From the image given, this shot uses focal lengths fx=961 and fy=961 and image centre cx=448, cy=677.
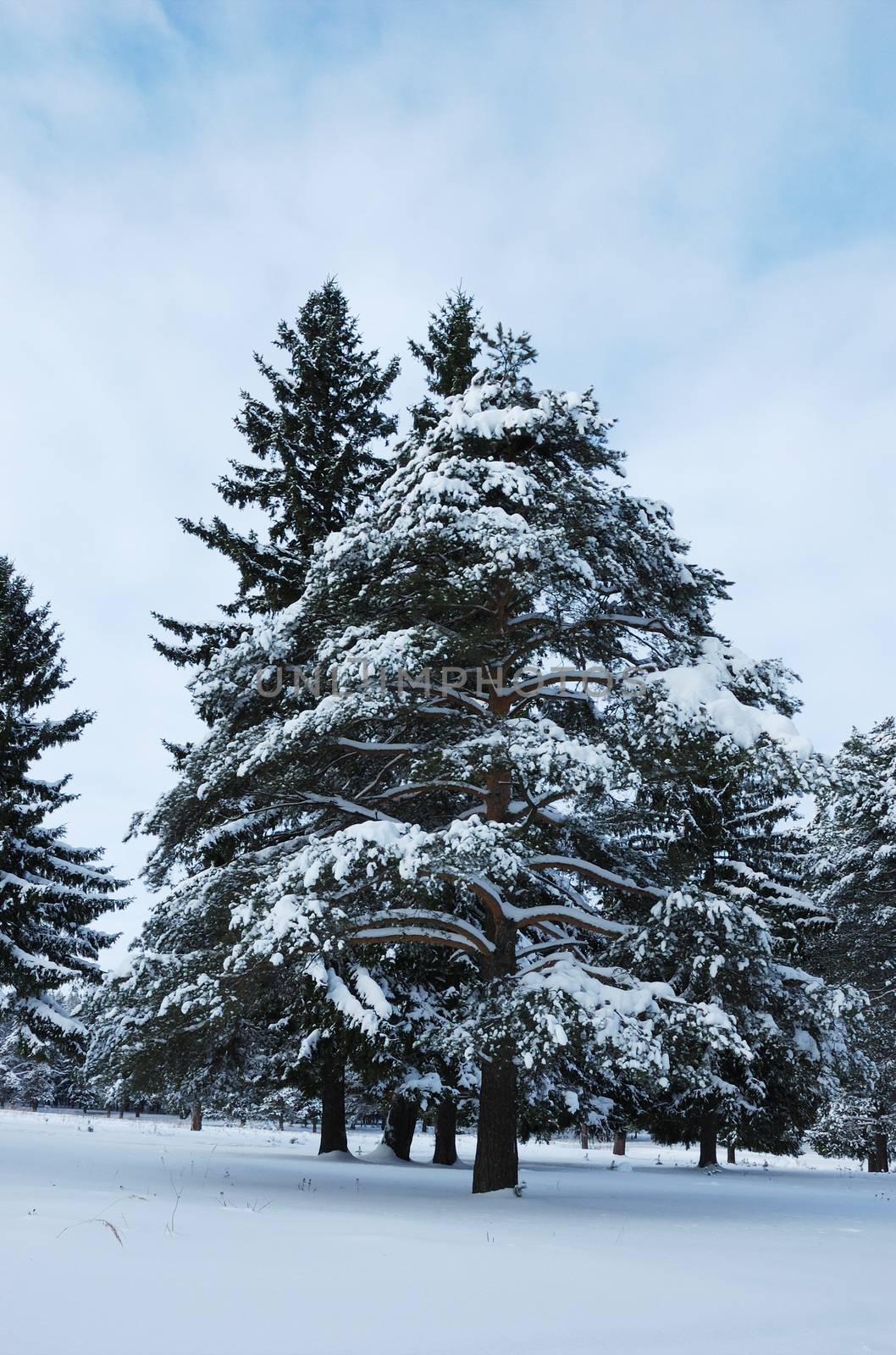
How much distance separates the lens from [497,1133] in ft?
38.1

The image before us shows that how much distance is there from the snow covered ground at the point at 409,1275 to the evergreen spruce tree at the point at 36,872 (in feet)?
36.4

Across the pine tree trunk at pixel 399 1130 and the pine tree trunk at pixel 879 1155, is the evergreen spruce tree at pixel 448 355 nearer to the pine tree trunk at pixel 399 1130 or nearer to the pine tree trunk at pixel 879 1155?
the pine tree trunk at pixel 399 1130

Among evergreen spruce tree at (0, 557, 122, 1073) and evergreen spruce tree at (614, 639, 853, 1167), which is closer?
evergreen spruce tree at (614, 639, 853, 1167)

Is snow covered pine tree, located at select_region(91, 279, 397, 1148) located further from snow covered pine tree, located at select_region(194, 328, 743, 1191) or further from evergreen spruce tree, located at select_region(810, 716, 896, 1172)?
evergreen spruce tree, located at select_region(810, 716, 896, 1172)

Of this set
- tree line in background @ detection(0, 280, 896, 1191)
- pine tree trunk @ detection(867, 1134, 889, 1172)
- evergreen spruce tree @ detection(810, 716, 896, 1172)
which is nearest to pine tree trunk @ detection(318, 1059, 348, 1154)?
tree line in background @ detection(0, 280, 896, 1191)

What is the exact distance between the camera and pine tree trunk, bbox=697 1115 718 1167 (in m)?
26.3

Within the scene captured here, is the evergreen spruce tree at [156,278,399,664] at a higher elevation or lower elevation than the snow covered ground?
higher

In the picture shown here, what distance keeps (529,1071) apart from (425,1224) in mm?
2470

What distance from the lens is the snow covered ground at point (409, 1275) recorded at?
13.5 ft

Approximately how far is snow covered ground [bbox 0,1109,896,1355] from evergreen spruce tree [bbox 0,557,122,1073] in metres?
11.1

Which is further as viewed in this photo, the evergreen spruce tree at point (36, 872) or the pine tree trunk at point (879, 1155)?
the pine tree trunk at point (879, 1155)

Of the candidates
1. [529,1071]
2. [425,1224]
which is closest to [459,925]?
[529,1071]

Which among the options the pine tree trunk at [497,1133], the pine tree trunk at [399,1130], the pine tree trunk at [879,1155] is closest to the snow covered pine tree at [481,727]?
the pine tree trunk at [497,1133]

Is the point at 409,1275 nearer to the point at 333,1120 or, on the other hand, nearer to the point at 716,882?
the point at 716,882
